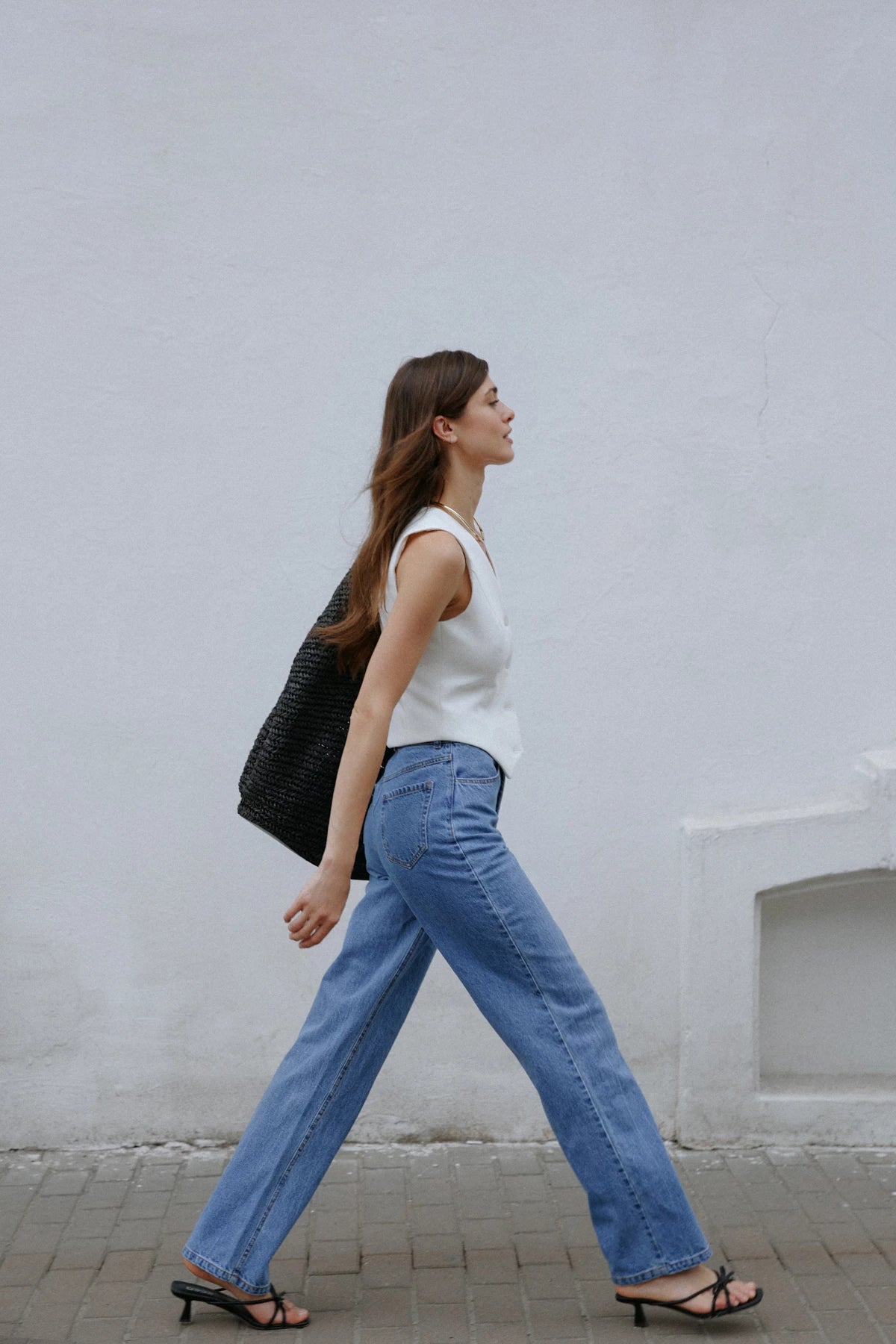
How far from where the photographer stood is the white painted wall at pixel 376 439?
12.2ft

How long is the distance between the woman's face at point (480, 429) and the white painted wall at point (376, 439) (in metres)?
1.02

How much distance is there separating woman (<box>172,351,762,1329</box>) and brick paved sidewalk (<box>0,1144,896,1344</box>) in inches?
5.7

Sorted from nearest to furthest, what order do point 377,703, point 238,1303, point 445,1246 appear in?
point 377,703
point 238,1303
point 445,1246

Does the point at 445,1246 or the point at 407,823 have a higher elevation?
the point at 407,823

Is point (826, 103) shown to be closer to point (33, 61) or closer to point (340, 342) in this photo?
point (340, 342)

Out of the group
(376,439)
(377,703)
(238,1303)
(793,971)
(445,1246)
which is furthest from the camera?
(793,971)

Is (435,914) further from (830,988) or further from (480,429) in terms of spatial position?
(830,988)

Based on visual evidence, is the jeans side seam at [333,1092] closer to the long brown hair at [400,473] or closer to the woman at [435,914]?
the woman at [435,914]

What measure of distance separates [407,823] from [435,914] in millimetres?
183

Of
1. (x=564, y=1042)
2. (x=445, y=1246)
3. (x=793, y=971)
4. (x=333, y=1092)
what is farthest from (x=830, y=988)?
(x=333, y=1092)

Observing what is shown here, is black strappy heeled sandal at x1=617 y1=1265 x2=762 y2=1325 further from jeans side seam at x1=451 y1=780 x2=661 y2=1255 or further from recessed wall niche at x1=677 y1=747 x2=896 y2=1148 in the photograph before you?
recessed wall niche at x1=677 y1=747 x2=896 y2=1148

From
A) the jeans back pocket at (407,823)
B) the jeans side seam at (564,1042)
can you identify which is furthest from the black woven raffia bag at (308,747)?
the jeans side seam at (564,1042)

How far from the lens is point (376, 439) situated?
378 centimetres

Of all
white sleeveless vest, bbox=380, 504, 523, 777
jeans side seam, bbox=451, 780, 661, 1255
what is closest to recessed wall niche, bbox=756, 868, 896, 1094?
jeans side seam, bbox=451, 780, 661, 1255
